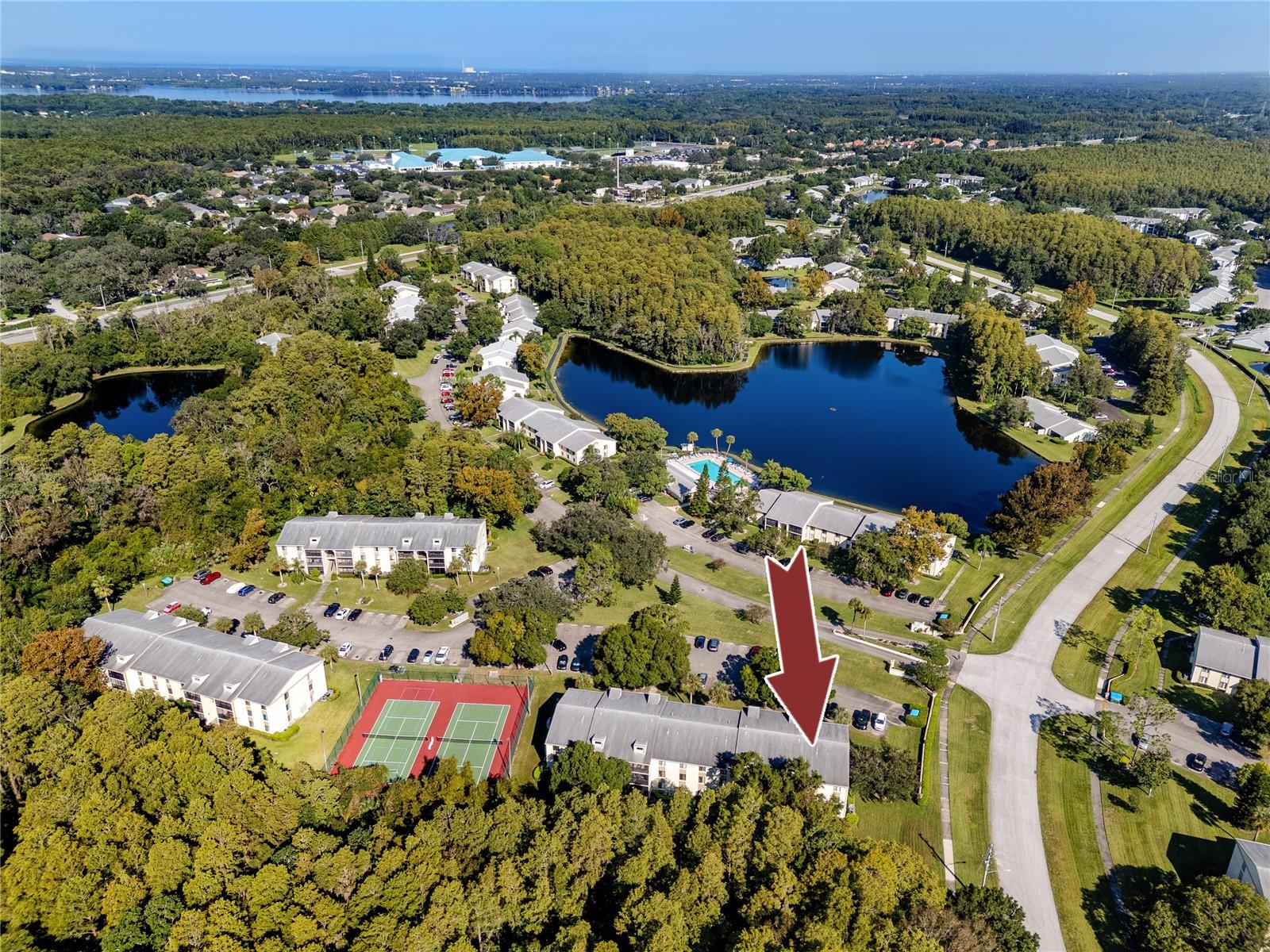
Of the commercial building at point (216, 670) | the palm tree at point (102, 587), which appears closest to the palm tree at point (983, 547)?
the commercial building at point (216, 670)

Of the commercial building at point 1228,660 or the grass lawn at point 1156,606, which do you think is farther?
the grass lawn at point 1156,606

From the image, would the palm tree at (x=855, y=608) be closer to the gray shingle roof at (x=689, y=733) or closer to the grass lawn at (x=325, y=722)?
the gray shingle roof at (x=689, y=733)

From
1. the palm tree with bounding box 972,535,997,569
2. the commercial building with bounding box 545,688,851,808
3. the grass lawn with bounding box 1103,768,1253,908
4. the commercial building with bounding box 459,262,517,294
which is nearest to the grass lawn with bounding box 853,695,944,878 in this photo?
the commercial building with bounding box 545,688,851,808

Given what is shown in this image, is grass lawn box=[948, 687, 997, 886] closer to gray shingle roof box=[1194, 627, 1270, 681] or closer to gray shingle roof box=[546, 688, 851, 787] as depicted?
gray shingle roof box=[546, 688, 851, 787]

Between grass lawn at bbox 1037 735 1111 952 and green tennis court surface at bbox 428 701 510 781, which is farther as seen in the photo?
green tennis court surface at bbox 428 701 510 781

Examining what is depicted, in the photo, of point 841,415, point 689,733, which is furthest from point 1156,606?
point 841,415

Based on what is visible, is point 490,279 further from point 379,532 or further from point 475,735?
point 475,735

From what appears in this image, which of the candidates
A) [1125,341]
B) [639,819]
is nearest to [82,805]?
[639,819]
